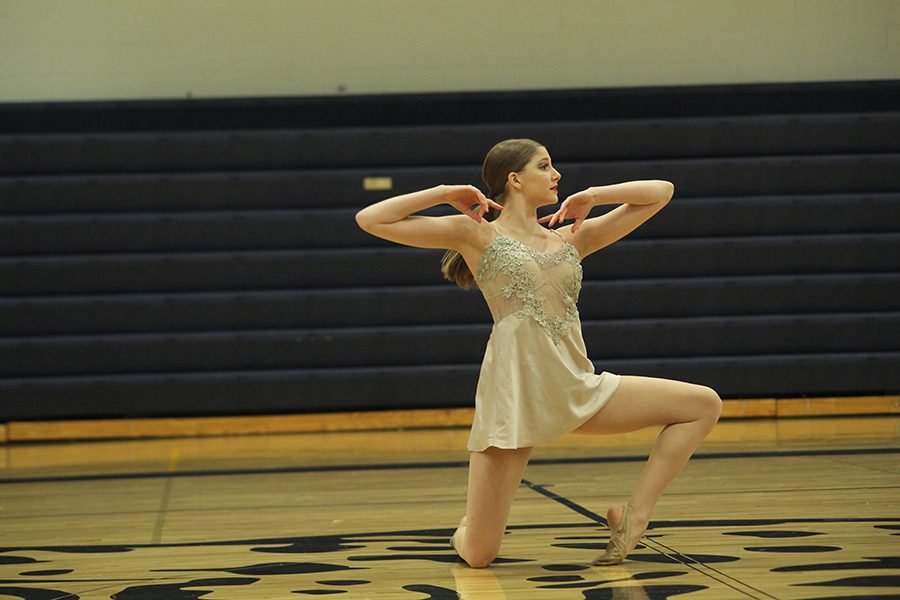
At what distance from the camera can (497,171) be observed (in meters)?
3.34

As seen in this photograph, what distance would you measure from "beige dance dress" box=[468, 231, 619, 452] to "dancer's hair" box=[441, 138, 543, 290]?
0.16 meters

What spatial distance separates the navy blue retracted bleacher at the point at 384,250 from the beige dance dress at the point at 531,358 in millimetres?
4733

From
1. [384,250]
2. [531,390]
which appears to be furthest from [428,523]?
[384,250]

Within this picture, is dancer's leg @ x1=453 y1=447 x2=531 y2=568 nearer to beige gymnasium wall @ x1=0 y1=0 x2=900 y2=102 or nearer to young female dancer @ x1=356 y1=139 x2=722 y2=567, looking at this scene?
young female dancer @ x1=356 y1=139 x2=722 y2=567

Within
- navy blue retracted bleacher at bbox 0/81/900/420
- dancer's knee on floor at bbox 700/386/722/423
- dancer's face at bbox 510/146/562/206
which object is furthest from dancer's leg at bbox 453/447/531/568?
navy blue retracted bleacher at bbox 0/81/900/420

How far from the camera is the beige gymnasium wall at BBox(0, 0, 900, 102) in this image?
26.1ft

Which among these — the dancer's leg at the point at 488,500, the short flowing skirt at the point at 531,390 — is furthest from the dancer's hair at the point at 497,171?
the dancer's leg at the point at 488,500

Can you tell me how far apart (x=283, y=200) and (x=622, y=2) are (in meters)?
2.81

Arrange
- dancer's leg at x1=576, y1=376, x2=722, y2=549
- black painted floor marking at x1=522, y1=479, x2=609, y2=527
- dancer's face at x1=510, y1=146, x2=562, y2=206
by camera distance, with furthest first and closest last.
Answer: black painted floor marking at x1=522, y1=479, x2=609, y2=527 → dancer's face at x1=510, y1=146, x2=562, y2=206 → dancer's leg at x1=576, y1=376, x2=722, y2=549

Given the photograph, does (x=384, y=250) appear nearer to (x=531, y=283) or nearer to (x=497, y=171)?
(x=497, y=171)

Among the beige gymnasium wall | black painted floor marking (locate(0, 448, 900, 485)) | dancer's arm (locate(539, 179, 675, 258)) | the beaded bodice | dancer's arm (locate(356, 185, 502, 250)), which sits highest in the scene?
the beige gymnasium wall

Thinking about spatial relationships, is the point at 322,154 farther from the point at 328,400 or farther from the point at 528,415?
the point at 528,415

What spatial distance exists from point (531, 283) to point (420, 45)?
5.27 meters

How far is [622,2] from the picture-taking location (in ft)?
26.7
